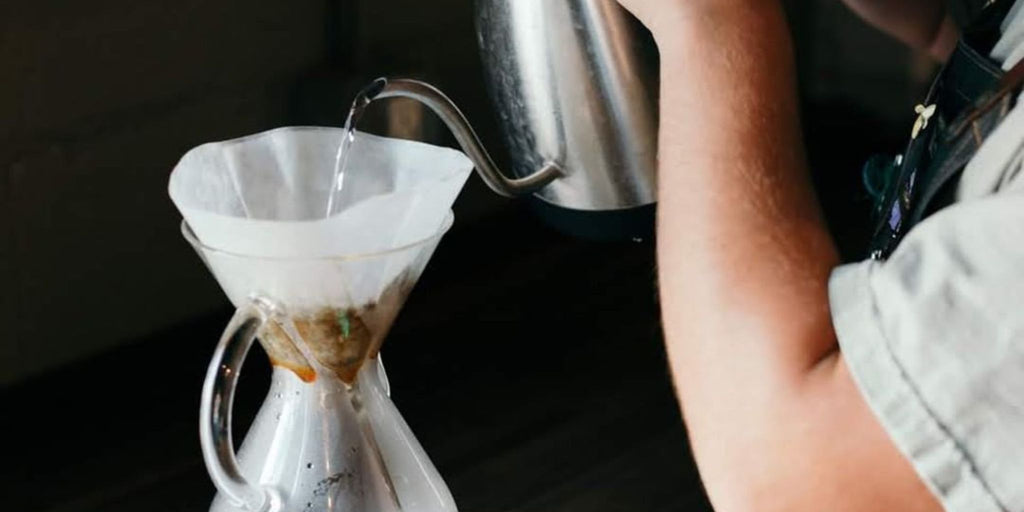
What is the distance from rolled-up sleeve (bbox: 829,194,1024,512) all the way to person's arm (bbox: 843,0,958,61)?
0.46m

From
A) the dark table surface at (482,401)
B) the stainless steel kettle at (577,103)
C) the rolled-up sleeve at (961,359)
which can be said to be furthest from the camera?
the dark table surface at (482,401)

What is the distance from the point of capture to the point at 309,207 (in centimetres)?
79

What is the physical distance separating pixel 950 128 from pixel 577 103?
20 cm

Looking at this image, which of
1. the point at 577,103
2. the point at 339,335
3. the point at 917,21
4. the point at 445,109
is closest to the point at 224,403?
the point at 339,335

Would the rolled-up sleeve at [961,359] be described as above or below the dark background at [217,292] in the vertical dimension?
above

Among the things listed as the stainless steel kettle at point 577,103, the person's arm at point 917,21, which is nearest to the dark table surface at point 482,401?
the stainless steel kettle at point 577,103

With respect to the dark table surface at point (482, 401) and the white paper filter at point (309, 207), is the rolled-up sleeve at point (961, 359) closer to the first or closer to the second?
the white paper filter at point (309, 207)

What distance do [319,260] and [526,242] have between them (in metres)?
0.79

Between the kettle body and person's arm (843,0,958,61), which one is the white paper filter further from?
person's arm (843,0,958,61)

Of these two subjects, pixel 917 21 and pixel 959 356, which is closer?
pixel 959 356

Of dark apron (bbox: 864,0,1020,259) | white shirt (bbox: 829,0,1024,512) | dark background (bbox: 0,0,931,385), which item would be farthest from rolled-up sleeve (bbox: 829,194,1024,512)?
dark background (bbox: 0,0,931,385)

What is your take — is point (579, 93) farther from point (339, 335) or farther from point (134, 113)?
point (134, 113)

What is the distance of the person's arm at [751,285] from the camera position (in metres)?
0.62

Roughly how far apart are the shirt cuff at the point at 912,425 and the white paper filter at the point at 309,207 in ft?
0.69
